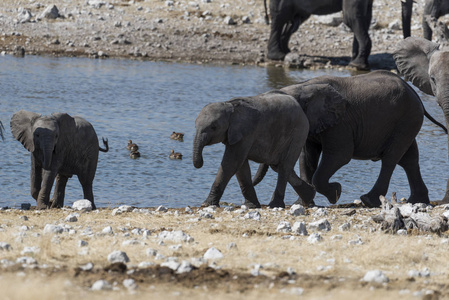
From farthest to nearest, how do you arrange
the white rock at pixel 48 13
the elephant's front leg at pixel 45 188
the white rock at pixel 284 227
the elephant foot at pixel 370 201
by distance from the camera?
the white rock at pixel 48 13
the elephant foot at pixel 370 201
the elephant's front leg at pixel 45 188
the white rock at pixel 284 227

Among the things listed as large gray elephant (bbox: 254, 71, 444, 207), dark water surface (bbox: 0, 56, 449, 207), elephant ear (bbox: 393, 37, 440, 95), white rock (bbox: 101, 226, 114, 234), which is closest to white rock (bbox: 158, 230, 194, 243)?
white rock (bbox: 101, 226, 114, 234)

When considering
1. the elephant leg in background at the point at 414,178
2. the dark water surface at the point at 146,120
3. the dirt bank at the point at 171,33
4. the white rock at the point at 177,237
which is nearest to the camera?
the white rock at the point at 177,237

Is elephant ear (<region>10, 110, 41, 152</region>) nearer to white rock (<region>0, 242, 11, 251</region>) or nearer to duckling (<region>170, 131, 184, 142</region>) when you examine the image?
white rock (<region>0, 242, 11, 251</region>)

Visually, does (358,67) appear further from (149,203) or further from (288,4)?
(149,203)

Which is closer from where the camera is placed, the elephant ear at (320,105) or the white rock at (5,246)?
the white rock at (5,246)

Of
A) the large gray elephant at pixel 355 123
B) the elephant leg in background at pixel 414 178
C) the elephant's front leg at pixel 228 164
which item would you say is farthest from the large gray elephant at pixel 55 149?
the elephant leg in background at pixel 414 178

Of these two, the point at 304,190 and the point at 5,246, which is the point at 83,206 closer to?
the point at 304,190

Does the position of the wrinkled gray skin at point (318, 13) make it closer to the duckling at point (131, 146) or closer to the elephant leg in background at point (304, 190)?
the duckling at point (131, 146)

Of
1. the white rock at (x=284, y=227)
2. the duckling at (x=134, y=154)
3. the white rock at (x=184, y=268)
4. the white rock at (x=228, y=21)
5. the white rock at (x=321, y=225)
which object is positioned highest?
the white rock at (x=184, y=268)

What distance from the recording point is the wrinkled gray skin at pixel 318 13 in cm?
2834

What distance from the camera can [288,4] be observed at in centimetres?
2911

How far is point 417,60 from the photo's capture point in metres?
13.7

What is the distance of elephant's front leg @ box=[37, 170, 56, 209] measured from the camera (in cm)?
1128

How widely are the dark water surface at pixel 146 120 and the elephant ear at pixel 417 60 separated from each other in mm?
1758
